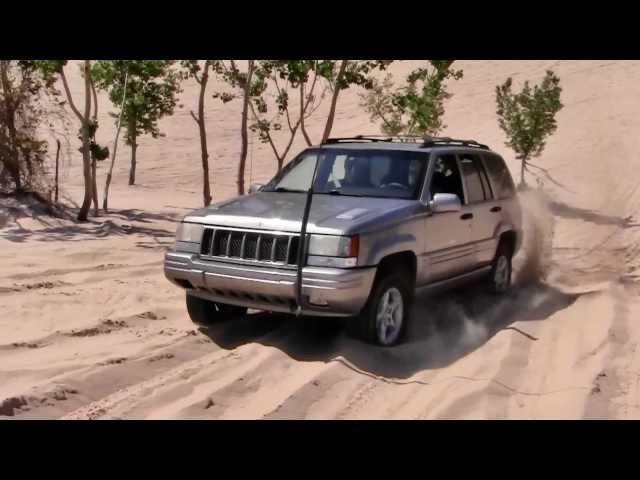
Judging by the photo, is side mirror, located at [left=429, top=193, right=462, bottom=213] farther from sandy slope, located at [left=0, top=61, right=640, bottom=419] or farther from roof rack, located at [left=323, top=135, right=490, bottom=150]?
sandy slope, located at [left=0, top=61, right=640, bottom=419]

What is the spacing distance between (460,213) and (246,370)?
9.59ft

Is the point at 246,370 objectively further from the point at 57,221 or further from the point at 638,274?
the point at 57,221

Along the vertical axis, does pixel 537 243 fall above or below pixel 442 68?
below

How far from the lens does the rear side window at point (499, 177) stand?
29.1 feet

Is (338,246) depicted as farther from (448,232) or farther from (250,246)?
(448,232)

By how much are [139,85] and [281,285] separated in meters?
20.5

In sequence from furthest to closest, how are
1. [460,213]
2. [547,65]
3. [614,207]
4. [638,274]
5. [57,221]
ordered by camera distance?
[547,65] < [614,207] < [57,221] < [638,274] < [460,213]

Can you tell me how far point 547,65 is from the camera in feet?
184

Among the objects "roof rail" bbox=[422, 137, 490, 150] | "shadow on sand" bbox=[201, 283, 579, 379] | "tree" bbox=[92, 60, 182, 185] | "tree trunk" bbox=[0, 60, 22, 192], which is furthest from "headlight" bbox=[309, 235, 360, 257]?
"tree" bbox=[92, 60, 182, 185]

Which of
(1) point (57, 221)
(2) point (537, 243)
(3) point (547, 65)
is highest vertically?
(3) point (547, 65)

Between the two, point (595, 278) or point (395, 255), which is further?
point (595, 278)

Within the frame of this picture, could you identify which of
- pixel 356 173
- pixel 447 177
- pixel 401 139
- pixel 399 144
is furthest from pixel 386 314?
pixel 401 139
